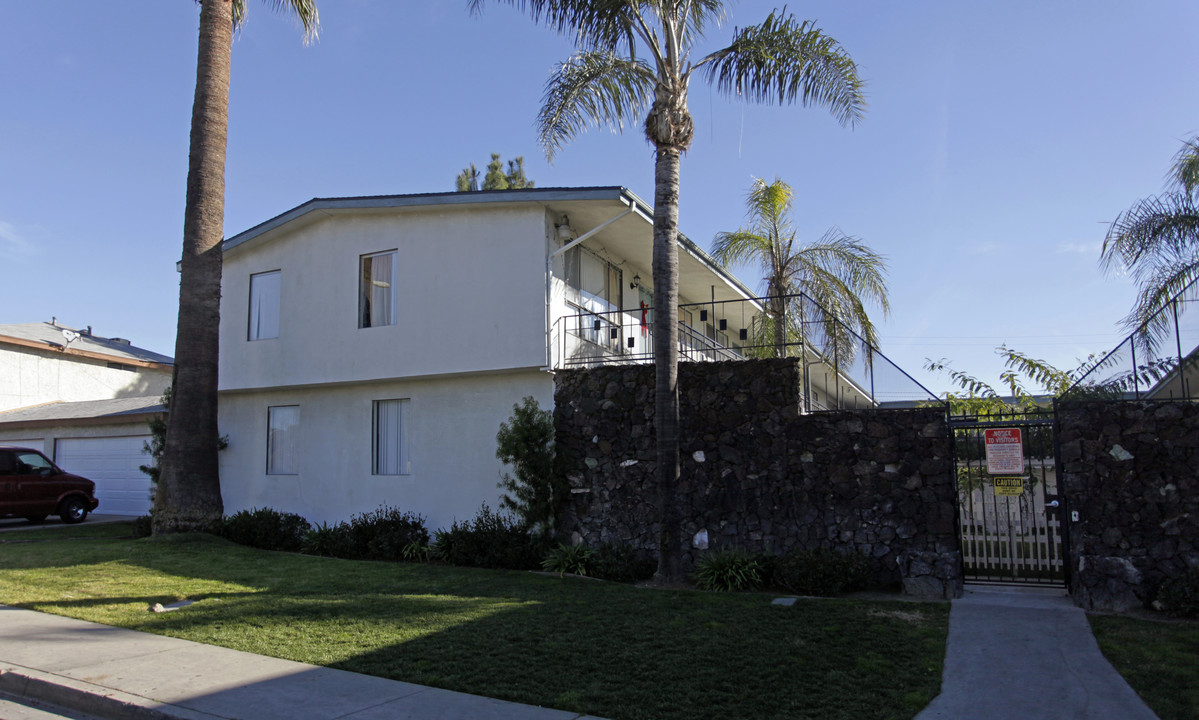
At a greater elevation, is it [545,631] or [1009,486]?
[1009,486]

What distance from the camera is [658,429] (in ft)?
36.1

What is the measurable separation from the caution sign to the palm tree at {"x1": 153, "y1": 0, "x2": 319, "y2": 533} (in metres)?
12.5

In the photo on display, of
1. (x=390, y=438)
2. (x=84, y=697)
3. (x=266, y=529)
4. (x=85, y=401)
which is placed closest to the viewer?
(x=84, y=697)

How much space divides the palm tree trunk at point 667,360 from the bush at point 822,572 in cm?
143

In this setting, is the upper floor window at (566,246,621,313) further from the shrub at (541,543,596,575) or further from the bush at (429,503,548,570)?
the shrub at (541,543,596,575)

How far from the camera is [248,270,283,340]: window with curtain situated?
16500 mm

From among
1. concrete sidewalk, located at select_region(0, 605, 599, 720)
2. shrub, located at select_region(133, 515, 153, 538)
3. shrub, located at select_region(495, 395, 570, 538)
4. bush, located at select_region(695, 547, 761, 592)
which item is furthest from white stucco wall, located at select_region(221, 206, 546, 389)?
concrete sidewalk, located at select_region(0, 605, 599, 720)

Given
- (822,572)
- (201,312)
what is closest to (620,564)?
(822,572)

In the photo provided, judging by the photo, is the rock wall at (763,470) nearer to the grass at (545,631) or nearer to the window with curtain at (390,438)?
the grass at (545,631)

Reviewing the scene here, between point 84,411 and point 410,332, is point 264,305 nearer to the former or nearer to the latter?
point 410,332

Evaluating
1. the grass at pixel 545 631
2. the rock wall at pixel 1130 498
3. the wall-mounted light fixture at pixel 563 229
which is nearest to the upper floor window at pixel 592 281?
the wall-mounted light fixture at pixel 563 229

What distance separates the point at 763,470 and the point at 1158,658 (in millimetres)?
5253

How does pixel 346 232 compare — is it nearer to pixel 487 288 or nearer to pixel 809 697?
pixel 487 288

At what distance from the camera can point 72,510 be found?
18.7 metres
